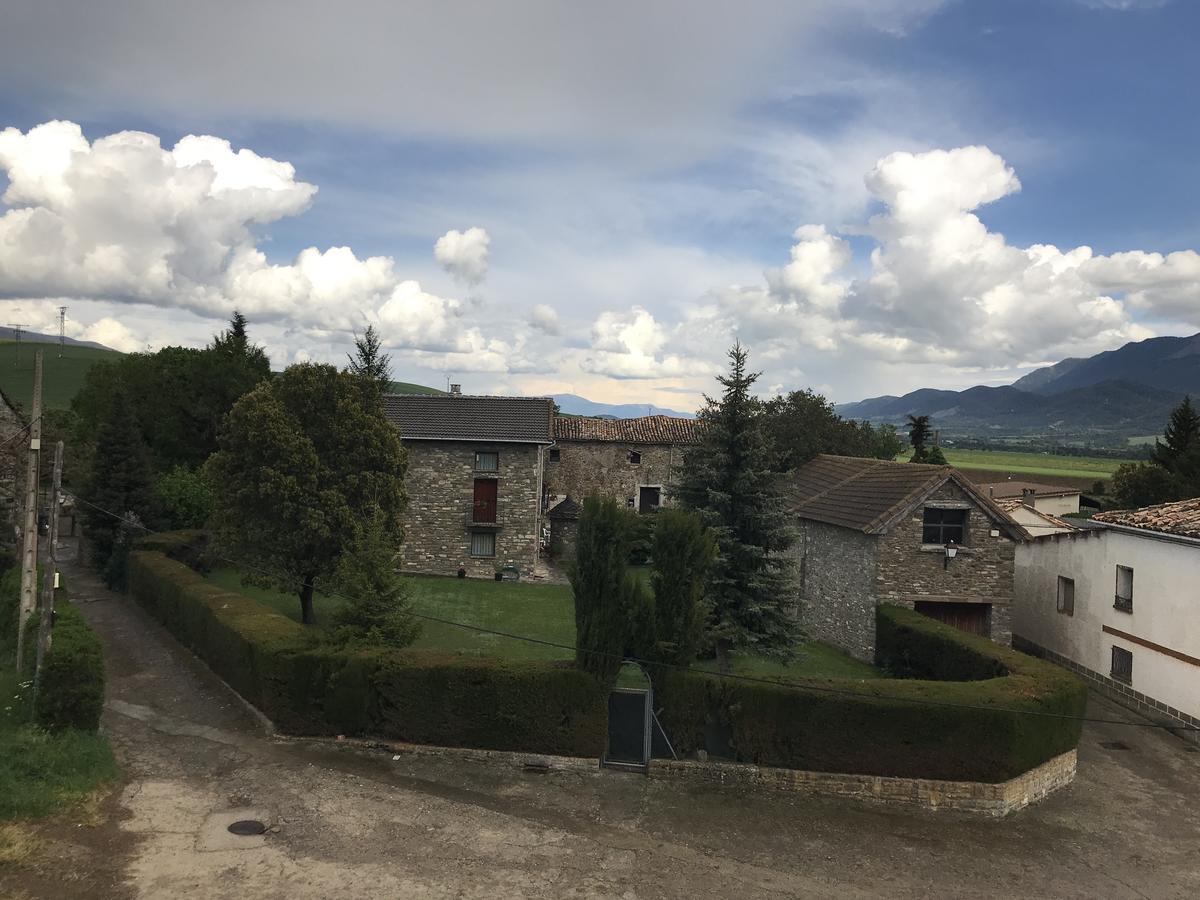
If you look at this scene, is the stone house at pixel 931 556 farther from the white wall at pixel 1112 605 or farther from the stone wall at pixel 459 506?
the stone wall at pixel 459 506

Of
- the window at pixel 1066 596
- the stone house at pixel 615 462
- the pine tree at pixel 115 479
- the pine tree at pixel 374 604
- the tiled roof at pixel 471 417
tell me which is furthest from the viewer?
the stone house at pixel 615 462

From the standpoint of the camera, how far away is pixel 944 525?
27.8 meters

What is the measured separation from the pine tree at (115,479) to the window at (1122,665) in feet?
129

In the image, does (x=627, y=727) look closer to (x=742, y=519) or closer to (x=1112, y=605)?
(x=742, y=519)

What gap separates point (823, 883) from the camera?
1439cm

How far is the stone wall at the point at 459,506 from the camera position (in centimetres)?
3928

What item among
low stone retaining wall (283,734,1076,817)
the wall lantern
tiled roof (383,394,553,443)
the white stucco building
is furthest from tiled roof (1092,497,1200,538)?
tiled roof (383,394,553,443)

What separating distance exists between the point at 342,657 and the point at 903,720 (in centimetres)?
1302

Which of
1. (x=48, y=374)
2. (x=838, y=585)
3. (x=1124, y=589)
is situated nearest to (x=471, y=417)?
(x=838, y=585)

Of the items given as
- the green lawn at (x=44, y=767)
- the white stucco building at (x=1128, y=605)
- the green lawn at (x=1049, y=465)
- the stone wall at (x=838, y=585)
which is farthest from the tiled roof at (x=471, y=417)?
the green lawn at (x=1049, y=465)

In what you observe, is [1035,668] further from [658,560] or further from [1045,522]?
[1045,522]

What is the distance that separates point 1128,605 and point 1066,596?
13.0ft

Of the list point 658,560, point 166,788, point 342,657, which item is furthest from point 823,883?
point 166,788

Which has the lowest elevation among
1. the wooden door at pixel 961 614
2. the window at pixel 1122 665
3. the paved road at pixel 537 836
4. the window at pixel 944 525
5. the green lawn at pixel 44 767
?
the paved road at pixel 537 836
